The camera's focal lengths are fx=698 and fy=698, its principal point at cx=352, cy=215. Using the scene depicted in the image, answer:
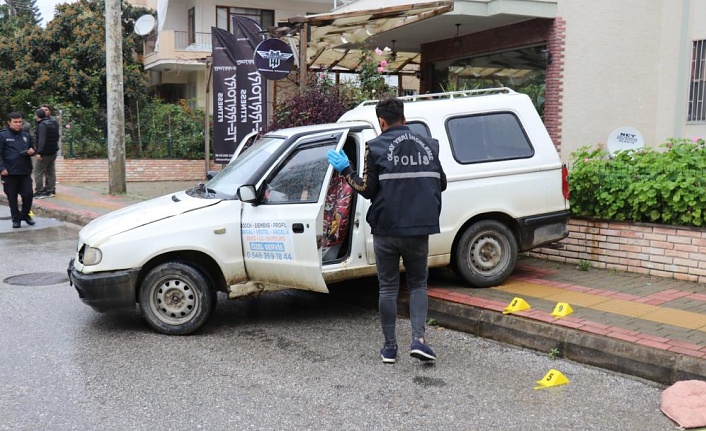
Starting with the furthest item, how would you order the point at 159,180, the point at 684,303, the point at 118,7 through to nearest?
the point at 159,180 → the point at 118,7 → the point at 684,303

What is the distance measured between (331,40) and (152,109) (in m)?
11.7

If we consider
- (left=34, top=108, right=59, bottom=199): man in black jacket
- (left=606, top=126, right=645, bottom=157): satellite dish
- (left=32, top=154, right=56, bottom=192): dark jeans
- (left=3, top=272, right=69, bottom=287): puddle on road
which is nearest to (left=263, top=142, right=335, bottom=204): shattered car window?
(left=3, top=272, right=69, bottom=287): puddle on road

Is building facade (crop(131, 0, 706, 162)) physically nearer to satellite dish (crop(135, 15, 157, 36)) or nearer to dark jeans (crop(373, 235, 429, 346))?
dark jeans (crop(373, 235, 429, 346))

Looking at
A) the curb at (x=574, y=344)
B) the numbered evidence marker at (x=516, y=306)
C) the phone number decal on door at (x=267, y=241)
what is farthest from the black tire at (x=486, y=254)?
the phone number decal on door at (x=267, y=241)

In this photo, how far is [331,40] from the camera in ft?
43.7

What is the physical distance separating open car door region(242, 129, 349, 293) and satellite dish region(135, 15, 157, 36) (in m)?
22.3

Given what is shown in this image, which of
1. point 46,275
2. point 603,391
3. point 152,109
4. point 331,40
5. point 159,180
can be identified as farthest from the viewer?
point 152,109

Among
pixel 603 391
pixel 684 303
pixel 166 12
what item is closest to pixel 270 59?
pixel 684 303

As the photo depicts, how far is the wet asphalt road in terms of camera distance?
4270mm

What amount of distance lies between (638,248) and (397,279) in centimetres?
349

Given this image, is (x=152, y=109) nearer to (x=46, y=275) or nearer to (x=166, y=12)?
(x=166, y=12)

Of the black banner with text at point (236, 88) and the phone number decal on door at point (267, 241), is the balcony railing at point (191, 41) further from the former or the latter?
the phone number decal on door at point (267, 241)

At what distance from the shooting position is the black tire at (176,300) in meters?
5.88

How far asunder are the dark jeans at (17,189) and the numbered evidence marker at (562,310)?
9522 mm
